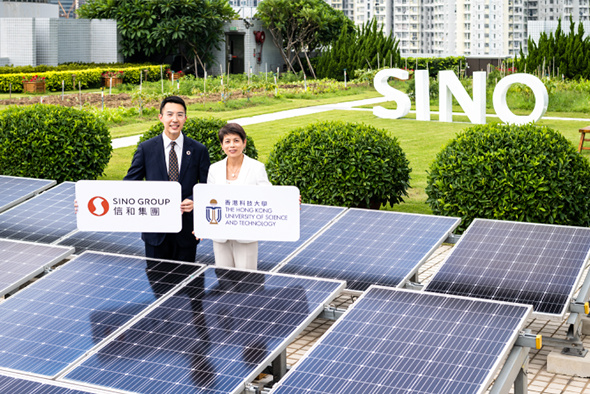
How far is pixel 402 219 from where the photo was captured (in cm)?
944

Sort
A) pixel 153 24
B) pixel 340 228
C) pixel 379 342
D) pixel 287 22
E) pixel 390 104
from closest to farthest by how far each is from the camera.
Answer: pixel 379 342 → pixel 340 228 → pixel 390 104 → pixel 153 24 → pixel 287 22

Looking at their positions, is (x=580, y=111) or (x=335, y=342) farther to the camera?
(x=580, y=111)

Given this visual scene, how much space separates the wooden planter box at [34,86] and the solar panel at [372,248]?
110ft

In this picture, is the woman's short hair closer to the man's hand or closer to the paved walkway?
the man's hand

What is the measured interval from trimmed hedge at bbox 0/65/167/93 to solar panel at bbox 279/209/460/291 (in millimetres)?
32991

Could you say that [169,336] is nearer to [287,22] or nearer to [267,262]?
[267,262]

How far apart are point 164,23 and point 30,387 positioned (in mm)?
47189

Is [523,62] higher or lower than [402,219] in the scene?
higher

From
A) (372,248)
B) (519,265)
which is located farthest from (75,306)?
(519,265)

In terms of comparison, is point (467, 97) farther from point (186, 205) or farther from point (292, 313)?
point (292, 313)

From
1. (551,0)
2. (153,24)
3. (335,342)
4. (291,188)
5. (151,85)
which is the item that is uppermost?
(551,0)

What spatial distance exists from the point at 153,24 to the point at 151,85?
1186 centimetres

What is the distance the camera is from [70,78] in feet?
141

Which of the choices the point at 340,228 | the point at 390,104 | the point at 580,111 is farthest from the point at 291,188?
the point at 390,104
